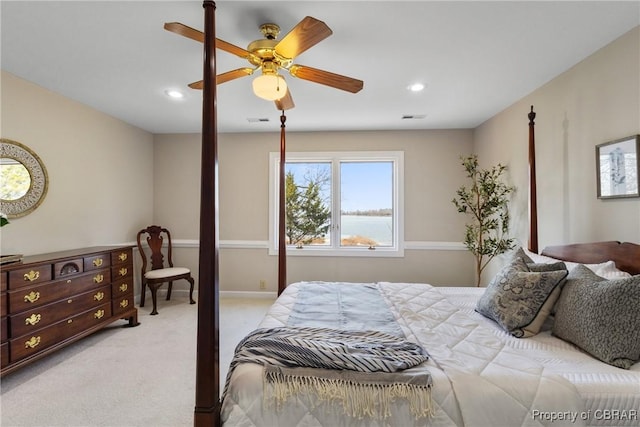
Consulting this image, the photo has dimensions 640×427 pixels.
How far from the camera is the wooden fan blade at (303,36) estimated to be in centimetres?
139

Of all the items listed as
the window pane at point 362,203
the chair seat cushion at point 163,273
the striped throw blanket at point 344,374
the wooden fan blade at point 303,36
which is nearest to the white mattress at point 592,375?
the striped throw blanket at point 344,374

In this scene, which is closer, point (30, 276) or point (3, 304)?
point (3, 304)

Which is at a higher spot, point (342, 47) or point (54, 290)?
point (342, 47)

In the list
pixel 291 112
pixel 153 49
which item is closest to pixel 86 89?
pixel 153 49

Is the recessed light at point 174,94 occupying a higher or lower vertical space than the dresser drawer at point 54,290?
higher

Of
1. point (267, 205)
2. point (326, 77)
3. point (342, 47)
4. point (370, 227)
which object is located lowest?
point (370, 227)

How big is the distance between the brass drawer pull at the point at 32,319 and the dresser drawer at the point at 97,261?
0.53 meters

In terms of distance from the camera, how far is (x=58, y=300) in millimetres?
2463

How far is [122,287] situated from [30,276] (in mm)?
976

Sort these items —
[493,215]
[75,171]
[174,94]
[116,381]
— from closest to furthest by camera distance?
[116,381] → [174,94] → [75,171] → [493,215]

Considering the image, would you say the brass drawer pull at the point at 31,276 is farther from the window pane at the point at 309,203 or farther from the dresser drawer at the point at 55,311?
the window pane at the point at 309,203

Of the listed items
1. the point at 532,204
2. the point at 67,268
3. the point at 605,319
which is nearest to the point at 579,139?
the point at 532,204

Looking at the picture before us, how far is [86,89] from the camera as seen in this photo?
2.77m

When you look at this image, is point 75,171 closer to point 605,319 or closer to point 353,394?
point 353,394
